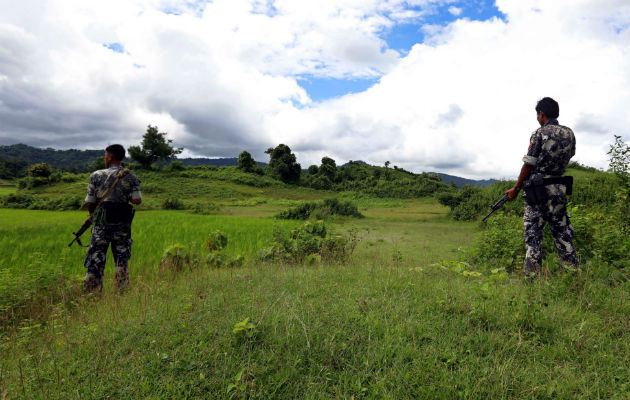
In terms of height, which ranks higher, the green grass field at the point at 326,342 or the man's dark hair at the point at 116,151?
the man's dark hair at the point at 116,151

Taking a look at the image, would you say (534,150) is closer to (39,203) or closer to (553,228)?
(553,228)

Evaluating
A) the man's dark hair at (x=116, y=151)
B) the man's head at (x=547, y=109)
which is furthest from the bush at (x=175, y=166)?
the man's head at (x=547, y=109)

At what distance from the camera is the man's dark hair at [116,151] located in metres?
4.73

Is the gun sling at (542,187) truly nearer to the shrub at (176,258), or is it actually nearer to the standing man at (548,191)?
the standing man at (548,191)

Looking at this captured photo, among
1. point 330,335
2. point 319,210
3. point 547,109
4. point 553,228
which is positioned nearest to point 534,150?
point 547,109

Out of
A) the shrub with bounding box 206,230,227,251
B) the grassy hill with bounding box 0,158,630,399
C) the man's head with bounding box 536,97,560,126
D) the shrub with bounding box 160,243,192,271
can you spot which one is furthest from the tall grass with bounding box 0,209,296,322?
the man's head with bounding box 536,97,560,126

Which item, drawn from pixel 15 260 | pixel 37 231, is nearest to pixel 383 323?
pixel 15 260

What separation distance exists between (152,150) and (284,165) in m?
23.3

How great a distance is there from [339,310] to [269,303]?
84 cm

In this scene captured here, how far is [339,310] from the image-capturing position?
10.4 ft

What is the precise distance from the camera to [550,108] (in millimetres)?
4461

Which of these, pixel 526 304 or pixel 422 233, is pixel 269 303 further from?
pixel 422 233

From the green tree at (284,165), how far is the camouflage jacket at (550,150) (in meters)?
52.0

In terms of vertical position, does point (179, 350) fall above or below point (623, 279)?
below
